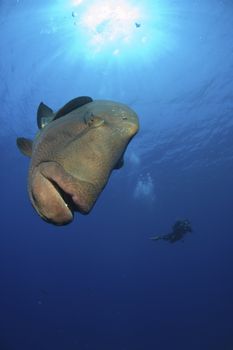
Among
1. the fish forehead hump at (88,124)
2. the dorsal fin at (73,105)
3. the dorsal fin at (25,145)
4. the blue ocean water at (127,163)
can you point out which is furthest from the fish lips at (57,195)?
the blue ocean water at (127,163)

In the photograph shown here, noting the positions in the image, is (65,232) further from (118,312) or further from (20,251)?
(118,312)

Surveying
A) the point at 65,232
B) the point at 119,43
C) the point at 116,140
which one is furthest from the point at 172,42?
the point at 65,232

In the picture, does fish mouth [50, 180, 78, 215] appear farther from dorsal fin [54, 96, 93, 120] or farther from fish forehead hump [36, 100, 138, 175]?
dorsal fin [54, 96, 93, 120]

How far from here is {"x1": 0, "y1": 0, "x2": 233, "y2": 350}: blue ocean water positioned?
695 inches

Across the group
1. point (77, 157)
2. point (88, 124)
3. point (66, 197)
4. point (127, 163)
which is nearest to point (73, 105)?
point (88, 124)

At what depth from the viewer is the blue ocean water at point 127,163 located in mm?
17656

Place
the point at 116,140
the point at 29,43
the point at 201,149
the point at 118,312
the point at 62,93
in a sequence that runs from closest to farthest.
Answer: the point at 116,140 → the point at 29,43 → the point at 62,93 → the point at 201,149 → the point at 118,312

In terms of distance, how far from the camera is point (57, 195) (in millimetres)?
1437

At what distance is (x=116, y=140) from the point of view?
1.58m

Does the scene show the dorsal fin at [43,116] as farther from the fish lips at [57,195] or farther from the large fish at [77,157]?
the fish lips at [57,195]

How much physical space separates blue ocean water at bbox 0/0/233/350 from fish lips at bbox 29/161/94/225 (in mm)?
15728

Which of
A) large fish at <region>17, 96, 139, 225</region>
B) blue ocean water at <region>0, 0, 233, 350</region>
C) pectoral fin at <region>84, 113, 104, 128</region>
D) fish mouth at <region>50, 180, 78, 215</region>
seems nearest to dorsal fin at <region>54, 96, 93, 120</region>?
large fish at <region>17, 96, 139, 225</region>

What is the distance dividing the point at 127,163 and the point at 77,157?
38.3 metres

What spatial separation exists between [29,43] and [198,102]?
14813 millimetres
